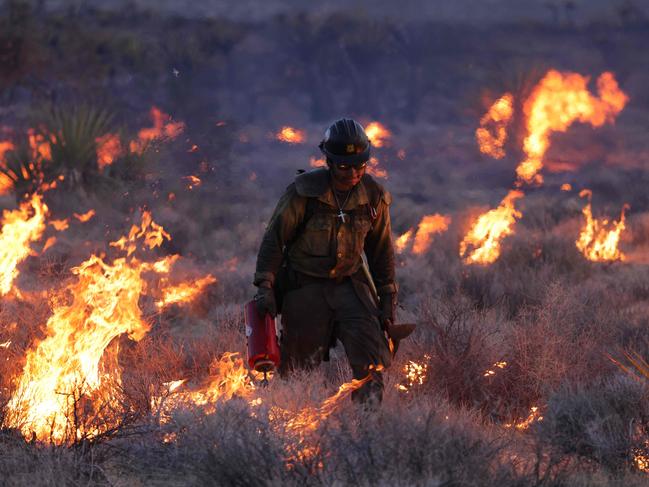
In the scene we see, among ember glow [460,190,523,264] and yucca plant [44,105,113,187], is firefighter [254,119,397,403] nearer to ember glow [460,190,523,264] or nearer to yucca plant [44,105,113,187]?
ember glow [460,190,523,264]

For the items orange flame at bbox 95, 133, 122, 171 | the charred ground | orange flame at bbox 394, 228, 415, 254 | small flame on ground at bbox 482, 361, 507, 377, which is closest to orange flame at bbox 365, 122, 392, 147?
the charred ground

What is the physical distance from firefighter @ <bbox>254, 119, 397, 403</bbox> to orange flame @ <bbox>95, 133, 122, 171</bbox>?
14.6 meters

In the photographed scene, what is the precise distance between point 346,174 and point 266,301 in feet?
2.81

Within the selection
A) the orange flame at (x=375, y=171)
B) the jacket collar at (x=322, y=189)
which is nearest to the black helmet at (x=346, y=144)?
the jacket collar at (x=322, y=189)

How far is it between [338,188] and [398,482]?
2024 mm

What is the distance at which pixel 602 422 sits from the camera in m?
4.54

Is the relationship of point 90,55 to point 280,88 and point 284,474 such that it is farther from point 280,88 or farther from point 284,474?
point 284,474

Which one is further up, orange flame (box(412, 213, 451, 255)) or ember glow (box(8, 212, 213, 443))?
orange flame (box(412, 213, 451, 255))

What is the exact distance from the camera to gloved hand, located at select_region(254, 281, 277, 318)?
5.18 m

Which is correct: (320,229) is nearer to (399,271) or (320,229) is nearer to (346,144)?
(346,144)

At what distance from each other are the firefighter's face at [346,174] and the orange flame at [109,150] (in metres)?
14.8

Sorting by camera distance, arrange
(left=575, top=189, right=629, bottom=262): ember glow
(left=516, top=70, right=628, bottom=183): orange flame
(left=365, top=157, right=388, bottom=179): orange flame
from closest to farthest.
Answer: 1. (left=575, top=189, right=629, bottom=262): ember glow
2. (left=516, top=70, right=628, bottom=183): orange flame
3. (left=365, top=157, right=388, bottom=179): orange flame

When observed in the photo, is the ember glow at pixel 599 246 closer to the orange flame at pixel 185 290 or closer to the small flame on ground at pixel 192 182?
the orange flame at pixel 185 290

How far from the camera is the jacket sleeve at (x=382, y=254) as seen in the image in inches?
214
